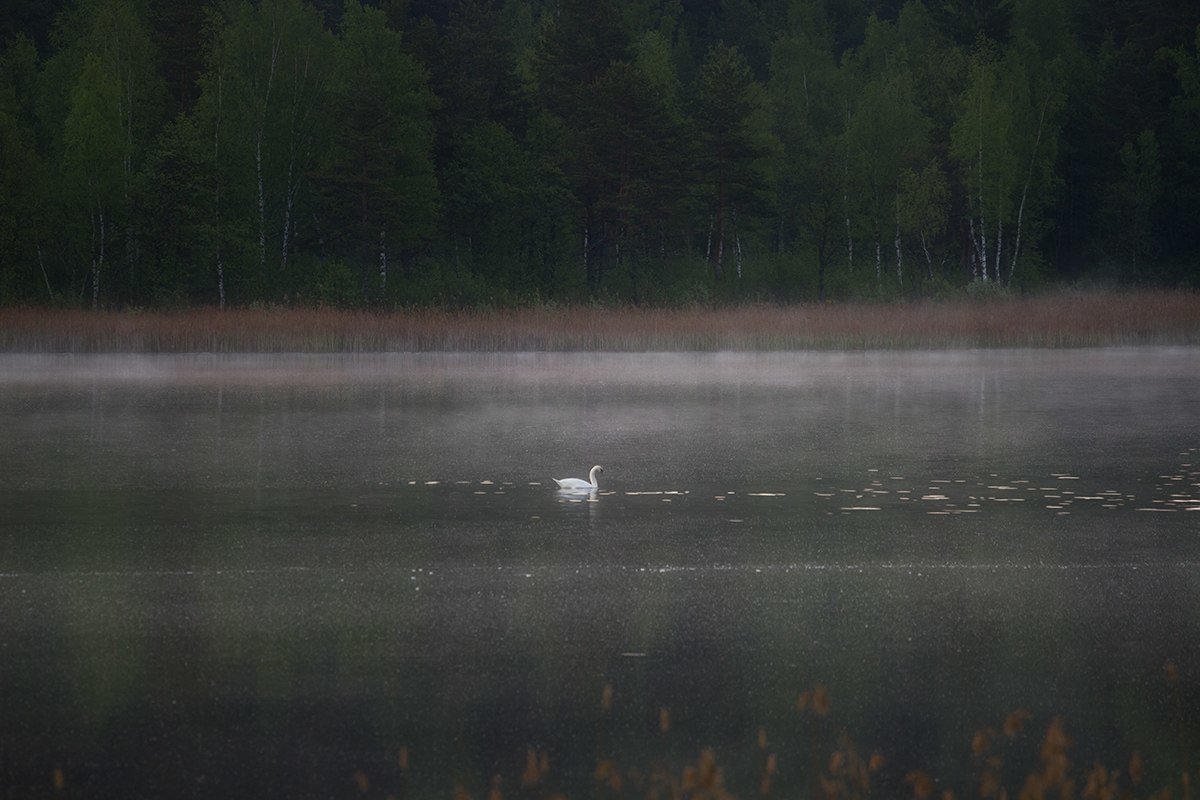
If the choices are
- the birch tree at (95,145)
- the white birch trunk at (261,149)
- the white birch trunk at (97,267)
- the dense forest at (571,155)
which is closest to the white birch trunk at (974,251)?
the dense forest at (571,155)

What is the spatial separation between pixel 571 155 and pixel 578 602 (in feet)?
184

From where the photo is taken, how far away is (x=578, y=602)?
8.46m

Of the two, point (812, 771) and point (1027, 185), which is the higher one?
point (1027, 185)

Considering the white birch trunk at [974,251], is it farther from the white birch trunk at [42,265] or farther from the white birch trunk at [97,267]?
the white birch trunk at [42,265]

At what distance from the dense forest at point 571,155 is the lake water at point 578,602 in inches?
1333

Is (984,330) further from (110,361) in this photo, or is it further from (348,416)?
(348,416)

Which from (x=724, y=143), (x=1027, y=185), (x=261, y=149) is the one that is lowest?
(x=1027, y=185)

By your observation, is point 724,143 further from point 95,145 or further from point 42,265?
point 42,265

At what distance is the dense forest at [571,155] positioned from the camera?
2109 inches

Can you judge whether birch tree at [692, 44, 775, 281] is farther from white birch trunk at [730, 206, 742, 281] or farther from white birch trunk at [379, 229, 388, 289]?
white birch trunk at [379, 229, 388, 289]

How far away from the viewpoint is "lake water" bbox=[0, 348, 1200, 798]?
5816 millimetres

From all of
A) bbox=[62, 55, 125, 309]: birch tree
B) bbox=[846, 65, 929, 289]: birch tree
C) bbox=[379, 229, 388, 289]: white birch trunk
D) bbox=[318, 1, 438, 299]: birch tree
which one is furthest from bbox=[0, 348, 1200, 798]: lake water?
bbox=[846, 65, 929, 289]: birch tree

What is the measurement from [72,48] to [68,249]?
23.4 feet

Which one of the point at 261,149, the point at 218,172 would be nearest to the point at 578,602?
the point at 218,172
